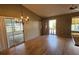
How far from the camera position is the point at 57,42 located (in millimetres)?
2605

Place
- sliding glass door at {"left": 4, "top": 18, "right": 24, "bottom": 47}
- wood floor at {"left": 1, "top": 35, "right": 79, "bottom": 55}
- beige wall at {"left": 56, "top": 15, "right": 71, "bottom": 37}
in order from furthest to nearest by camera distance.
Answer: beige wall at {"left": 56, "top": 15, "right": 71, "bottom": 37}
sliding glass door at {"left": 4, "top": 18, "right": 24, "bottom": 47}
wood floor at {"left": 1, "top": 35, "right": 79, "bottom": 55}

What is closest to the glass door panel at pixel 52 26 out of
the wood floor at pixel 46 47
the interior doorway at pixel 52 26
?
the interior doorway at pixel 52 26

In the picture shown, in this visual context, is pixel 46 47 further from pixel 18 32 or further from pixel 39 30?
pixel 18 32

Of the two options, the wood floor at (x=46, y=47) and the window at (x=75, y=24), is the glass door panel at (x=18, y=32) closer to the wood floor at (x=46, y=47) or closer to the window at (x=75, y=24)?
the wood floor at (x=46, y=47)

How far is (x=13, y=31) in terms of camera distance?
8.46ft

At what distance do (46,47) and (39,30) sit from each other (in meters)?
0.47

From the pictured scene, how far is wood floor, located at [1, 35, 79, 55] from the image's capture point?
7.71ft

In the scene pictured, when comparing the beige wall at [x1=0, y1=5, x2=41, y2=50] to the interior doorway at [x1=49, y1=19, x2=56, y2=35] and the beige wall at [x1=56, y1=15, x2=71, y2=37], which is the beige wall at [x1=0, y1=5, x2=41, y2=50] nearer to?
the interior doorway at [x1=49, y1=19, x2=56, y2=35]

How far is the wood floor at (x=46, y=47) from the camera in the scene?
2349 mm

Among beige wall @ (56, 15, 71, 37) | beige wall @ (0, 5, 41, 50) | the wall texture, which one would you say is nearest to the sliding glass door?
beige wall @ (0, 5, 41, 50)

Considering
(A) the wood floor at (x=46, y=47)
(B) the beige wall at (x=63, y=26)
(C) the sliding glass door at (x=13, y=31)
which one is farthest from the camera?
(B) the beige wall at (x=63, y=26)

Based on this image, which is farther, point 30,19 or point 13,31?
point 30,19

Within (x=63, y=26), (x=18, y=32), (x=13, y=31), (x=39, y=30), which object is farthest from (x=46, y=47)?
(x=13, y=31)
